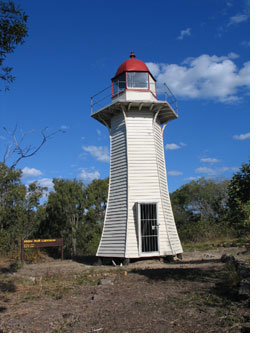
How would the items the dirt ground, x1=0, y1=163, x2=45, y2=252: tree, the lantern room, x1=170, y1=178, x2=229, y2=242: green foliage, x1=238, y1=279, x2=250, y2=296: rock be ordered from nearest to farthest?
the dirt ground
x1=238, y1=279, x2=250, y2=296: rock
the lantern room
x1=0, y1=163, x2=45, y2=252: tree
x1=170, y1=178, x2=229, y2=242: green foliage

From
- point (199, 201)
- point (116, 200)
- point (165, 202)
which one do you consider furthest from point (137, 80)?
point (199, 201)

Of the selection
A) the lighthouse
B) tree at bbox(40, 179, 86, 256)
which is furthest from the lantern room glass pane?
tree at bbox(40, 179, 86, 256)

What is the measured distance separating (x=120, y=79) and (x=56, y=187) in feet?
34.2

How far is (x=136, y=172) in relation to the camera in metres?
14.2

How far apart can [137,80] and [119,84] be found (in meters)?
1.02

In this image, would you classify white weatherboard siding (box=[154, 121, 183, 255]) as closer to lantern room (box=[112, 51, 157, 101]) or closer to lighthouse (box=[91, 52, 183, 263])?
lighthouse (box=[91, 52, 183, 263])

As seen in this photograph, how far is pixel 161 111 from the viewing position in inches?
629

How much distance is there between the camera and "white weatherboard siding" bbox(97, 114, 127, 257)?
13.5m

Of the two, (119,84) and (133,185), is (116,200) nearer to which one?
(133,185)

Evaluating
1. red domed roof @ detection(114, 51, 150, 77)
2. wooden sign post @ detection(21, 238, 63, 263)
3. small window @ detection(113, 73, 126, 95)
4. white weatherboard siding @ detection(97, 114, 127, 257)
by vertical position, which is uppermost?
red domed roof @ detection(114, 51, 150, 77)

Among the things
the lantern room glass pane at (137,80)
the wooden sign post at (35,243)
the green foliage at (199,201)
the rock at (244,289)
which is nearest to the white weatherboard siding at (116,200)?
the lantern room glass pane at (137,80)

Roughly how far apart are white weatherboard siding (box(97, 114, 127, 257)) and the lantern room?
1.22 metres

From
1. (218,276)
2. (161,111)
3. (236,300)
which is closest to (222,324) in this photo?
(236,300)
